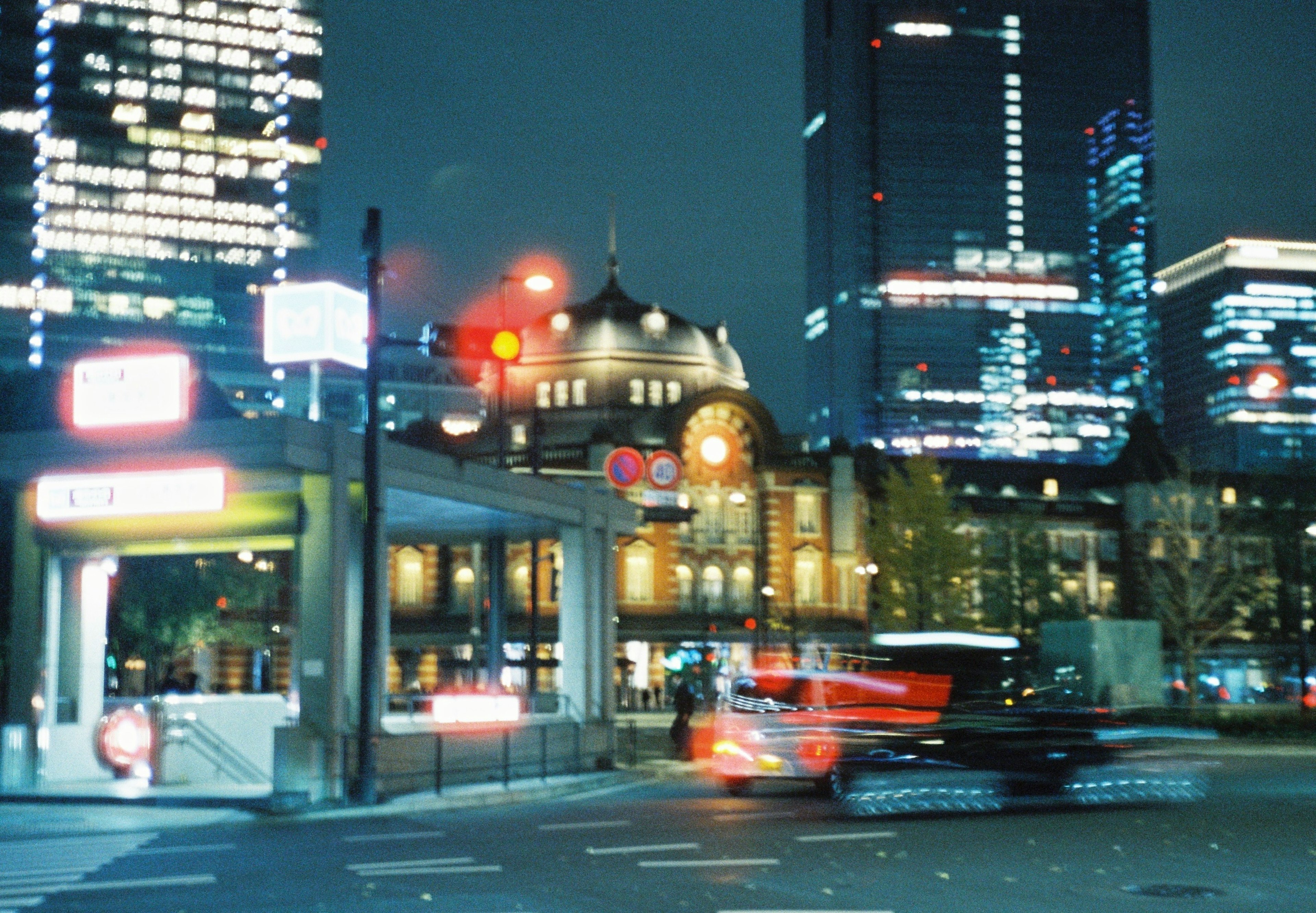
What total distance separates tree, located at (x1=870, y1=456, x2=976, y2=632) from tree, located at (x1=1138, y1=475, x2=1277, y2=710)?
8052mm

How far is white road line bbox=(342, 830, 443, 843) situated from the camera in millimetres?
17562

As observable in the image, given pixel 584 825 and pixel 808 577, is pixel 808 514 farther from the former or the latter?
pixel 584 825

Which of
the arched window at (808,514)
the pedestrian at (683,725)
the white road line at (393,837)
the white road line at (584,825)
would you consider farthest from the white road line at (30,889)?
the arched window at (808,514)

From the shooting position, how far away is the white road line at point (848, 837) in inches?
661

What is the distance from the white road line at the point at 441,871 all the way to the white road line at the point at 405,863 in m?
0.17

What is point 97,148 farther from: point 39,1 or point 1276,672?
point 1276,672

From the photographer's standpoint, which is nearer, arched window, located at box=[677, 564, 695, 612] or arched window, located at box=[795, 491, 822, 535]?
arched window, located at box=[677, 564, 695, 612]

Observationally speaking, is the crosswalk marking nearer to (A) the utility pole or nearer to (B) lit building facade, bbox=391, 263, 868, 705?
(A) the utility pole

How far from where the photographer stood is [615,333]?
298 ft

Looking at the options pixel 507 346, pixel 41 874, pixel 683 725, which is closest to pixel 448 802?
pixel 507 346

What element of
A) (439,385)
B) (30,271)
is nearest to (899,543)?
(439,385)

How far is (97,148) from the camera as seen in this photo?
6299 inches

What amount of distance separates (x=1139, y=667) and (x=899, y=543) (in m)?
27.0

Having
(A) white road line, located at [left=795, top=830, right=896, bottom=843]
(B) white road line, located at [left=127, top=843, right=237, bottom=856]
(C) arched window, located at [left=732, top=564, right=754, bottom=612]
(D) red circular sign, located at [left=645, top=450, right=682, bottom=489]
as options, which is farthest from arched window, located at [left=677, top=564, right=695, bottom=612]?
(B) white road line, located at [left=127, top=843, right=237, bottom=856]
